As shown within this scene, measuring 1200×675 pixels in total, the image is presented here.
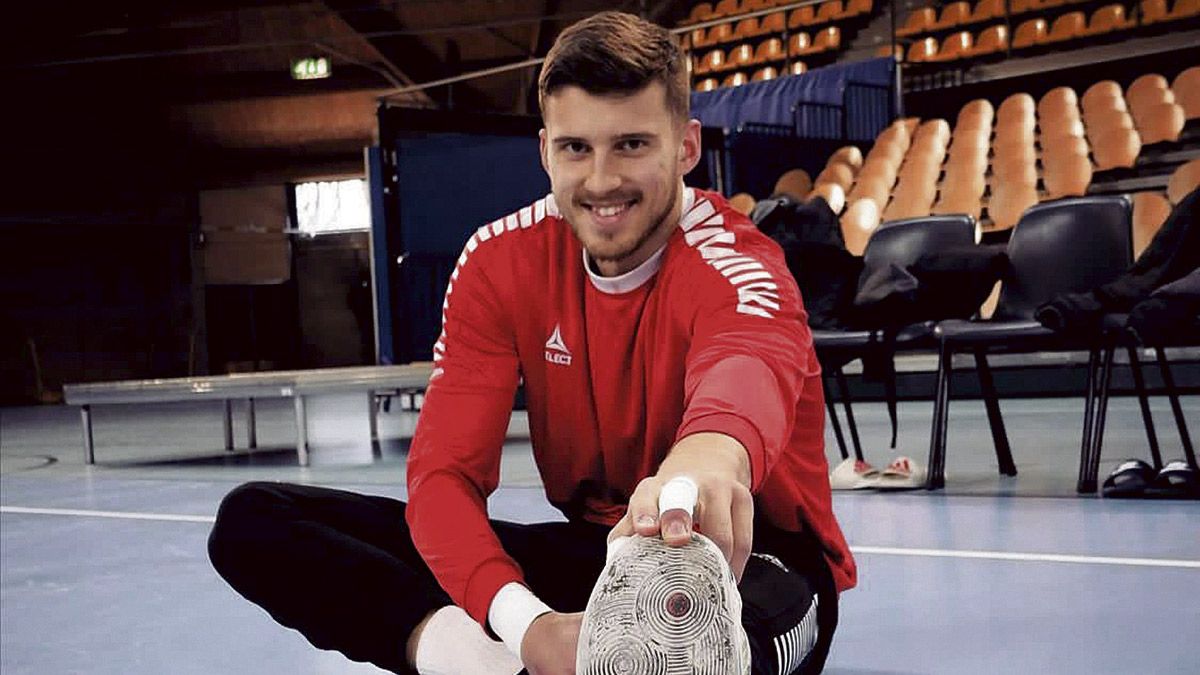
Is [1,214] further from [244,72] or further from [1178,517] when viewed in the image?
[1178,517]

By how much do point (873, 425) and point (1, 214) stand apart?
1256 cm

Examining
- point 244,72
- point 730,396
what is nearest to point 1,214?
point 244,72

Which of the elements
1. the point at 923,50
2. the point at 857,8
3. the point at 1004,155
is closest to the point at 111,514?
the point at 1004,155

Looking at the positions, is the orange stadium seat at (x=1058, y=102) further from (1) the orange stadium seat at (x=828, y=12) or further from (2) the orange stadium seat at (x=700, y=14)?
(2) the orange stadium seat at (x=700, y=14)

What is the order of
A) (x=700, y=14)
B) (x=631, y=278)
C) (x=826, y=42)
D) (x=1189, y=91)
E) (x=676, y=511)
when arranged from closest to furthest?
(x=676, y=511)
(x=631, y=278)
(x=1189, y=91)
(x=826, y=42)
(x=700, y=14)

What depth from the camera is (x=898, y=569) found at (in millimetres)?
2754

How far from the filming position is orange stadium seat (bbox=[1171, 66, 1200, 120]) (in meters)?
10.0

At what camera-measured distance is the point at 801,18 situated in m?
16.7

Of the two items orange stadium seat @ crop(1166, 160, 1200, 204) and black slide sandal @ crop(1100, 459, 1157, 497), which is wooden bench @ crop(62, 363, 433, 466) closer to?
black slide sandal @ crop(1100, 459, 1157, 497)

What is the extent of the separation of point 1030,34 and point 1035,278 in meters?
10.4

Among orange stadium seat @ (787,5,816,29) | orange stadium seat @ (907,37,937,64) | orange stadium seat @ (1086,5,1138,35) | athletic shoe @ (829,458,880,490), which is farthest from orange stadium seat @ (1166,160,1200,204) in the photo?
orange stadium seat @ (787,5,816,29)

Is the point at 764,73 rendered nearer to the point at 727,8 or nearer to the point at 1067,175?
the point at 727,8

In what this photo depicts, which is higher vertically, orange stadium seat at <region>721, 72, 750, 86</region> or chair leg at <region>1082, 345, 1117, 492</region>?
orange stadium seat at <region>721, 72, 750, 86</region>

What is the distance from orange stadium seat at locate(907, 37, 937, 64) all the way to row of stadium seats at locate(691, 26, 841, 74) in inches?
45.6
